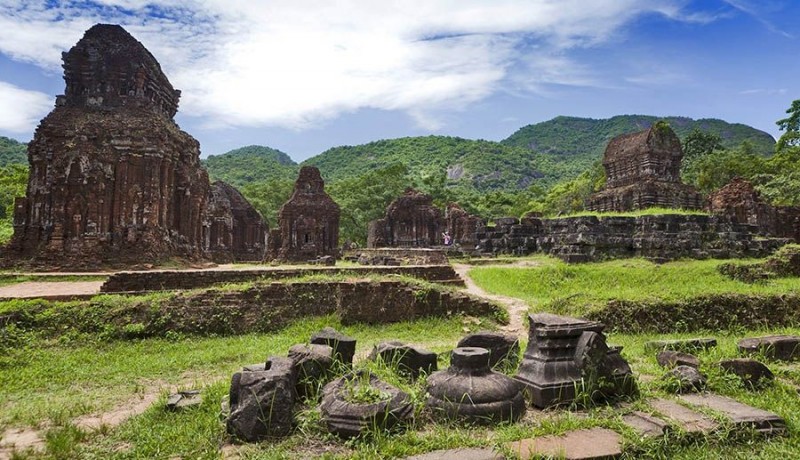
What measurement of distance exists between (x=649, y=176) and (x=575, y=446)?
66.4 ft

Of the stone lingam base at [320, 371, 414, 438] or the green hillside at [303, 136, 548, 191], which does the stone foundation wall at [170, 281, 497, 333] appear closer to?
the stone lingam base at [320, 371, 414, 438]

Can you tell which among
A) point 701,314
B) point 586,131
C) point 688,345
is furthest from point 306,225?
point 586,131

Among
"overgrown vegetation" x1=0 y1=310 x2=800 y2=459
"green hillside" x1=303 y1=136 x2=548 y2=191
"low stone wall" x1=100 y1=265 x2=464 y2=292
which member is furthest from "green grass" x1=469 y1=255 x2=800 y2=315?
"green hillside" x1=303 y1=136 x2=548 y2=191

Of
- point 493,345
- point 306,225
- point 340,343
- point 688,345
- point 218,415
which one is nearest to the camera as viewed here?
point 218,415

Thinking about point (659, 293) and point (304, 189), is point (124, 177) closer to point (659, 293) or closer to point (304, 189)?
point (304, 189)

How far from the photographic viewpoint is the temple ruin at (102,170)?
53.5ft

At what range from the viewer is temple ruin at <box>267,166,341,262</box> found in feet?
86.2

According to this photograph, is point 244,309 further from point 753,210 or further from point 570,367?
point 753,210

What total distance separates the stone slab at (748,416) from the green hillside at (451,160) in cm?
8328

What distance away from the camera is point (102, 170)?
16594 mm

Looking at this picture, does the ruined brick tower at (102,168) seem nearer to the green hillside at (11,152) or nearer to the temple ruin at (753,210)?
the temple ruin at (753,210)

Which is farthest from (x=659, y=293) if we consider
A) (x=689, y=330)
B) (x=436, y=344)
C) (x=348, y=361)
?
(x=348, y=361)

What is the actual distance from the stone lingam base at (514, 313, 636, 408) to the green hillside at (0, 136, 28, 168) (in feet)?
220

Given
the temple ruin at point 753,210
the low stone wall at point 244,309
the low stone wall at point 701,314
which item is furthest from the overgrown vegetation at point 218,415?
the temple ruin at point 753,210
